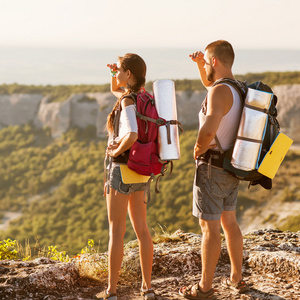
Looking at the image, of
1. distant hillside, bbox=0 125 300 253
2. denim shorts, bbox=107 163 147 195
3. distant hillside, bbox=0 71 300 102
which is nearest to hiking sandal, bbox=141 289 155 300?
denim shorts, bbox=107 163 147 195

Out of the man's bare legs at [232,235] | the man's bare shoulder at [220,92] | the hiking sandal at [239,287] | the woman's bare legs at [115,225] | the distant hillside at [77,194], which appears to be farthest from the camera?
the distant hillside at [77,194]

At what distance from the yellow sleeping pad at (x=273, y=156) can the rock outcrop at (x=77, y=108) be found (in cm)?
5870

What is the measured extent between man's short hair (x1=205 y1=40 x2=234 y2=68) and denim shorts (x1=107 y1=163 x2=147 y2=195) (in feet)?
3.58

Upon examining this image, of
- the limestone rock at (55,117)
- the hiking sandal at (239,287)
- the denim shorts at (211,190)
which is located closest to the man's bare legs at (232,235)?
the denim shorts at (211,190)

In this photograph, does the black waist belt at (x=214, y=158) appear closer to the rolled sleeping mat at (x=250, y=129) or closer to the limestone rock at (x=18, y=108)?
the rolled sleeping mat at (x=250, y=129)

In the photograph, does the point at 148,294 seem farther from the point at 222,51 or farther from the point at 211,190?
the point at 222,51

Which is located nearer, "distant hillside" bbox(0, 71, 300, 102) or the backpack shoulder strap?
the backpack shoulder strap

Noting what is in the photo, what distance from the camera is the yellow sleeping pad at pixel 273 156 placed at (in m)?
3.59

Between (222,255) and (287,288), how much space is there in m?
0.92

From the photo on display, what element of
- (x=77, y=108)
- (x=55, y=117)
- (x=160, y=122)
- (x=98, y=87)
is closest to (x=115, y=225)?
(x=160, y=122)

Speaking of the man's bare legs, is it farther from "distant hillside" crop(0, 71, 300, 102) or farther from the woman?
"distant hillside" crop(0, 71, 300, 102)

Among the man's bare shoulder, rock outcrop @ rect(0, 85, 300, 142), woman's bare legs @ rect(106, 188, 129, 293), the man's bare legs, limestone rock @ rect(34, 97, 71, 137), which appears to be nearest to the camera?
the man's bare shoulder

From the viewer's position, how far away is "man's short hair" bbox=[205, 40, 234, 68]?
3559 mm

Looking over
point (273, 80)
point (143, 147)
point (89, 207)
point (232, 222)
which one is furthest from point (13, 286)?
point (273, 80)
